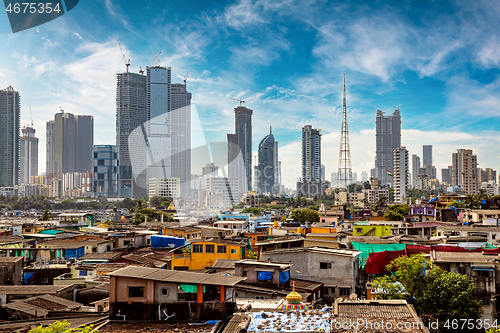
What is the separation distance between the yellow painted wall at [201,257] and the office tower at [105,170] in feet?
323

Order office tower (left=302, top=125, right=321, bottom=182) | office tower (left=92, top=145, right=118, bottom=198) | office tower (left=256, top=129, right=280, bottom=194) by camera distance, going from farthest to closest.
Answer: office tower (left=256, top=129, right=280, bottom=194) → office tower (left=302, top=125, right=321, bottom=182) → office tower (left=92, top=145, right=118, bottom=198)

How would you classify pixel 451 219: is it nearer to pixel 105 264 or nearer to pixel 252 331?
pixel 105 264

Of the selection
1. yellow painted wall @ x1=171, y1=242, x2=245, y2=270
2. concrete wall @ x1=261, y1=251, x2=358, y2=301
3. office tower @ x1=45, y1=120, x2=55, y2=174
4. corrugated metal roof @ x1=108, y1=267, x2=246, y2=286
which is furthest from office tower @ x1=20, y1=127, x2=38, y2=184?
corrugated metal roof @ x1=108, y1=267, x2=246, y2=286

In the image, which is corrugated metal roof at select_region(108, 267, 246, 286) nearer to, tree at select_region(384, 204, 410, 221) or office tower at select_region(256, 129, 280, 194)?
tree at select_region(384, 204, 410, 221)

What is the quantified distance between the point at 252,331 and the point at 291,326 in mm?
582

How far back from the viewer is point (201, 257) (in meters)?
16.6

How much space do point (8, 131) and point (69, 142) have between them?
54.6 meters

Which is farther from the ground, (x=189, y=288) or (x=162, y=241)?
(x=189, y=288)

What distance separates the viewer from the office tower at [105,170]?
10894 centimetres

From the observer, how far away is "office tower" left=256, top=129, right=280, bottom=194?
147625 millimetres

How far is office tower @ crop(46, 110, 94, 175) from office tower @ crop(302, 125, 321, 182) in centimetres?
9375

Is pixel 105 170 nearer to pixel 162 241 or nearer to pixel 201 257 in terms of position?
pixel 162 241

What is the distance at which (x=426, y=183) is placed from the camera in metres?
140

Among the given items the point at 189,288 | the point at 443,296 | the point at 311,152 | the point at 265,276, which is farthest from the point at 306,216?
the point at 311,152
